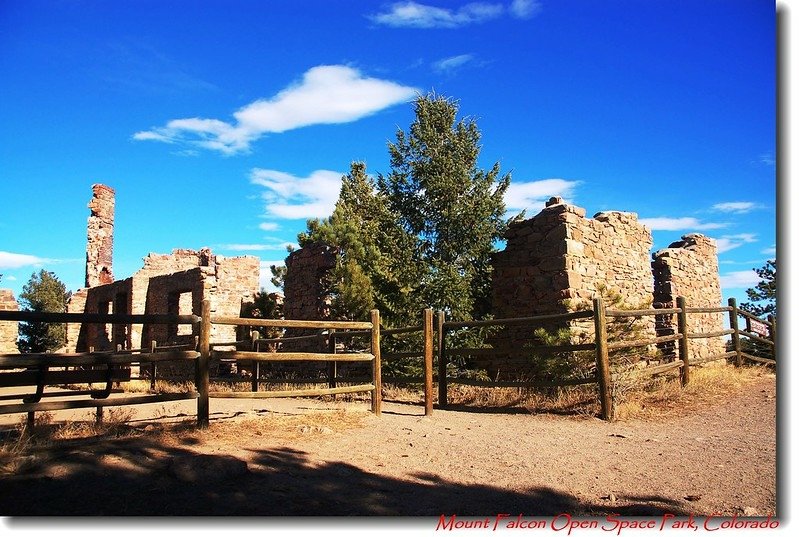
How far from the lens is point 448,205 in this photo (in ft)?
46.0

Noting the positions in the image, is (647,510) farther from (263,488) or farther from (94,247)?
(94,247)

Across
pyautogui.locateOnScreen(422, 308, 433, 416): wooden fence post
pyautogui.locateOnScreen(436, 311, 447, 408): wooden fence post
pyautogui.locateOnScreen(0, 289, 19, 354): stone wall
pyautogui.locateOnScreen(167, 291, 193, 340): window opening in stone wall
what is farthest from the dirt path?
pyautogui.locateOnScreen(0, 289, 19, 354): stone wall

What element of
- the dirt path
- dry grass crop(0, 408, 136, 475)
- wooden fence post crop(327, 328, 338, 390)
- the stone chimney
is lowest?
the dirt path

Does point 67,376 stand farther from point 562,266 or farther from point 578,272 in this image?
point 578,272

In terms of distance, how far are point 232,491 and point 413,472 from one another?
68.3 inches

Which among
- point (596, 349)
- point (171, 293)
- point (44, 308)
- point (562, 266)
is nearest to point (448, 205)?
point (562, 266)

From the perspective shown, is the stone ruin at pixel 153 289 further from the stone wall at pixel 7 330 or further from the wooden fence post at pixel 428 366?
the wooden fence post at pixel 428 366

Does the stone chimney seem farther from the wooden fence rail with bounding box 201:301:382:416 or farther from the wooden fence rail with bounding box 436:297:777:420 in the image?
the wooden fence rail with bounding box 436:297:777:420

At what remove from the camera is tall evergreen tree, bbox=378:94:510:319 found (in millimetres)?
13406

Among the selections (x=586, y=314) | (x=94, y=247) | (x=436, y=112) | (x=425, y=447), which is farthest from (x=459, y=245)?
(x=94, y=247)

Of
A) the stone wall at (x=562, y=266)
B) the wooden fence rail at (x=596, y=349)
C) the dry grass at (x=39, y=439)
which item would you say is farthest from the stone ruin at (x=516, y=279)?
the dry grass at (x=39, y=439)

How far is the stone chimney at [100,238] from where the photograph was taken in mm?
26906

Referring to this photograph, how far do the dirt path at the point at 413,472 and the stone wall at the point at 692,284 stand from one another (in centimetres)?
768

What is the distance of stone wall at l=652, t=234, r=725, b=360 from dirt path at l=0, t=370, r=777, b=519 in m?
7.68
